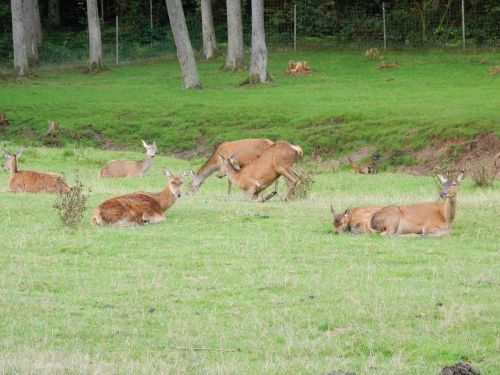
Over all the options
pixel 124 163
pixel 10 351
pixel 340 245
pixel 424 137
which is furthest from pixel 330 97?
pixel 10 351

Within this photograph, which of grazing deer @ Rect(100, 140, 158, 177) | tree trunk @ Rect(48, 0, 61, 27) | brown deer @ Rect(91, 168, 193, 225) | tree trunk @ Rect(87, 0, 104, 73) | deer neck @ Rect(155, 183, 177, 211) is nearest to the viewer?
brown deer @ Rect(91, 168, 193, 225)

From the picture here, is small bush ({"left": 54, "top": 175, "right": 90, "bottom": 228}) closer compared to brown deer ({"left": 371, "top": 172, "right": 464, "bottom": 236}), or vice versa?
brown deer ({"left": 371, "top": 172, "right": 464, "bottom": 236})

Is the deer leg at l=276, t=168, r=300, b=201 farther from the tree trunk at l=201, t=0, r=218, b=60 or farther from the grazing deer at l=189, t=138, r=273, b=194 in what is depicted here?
the tree trunk at l=201, t=0, r=218, b=60

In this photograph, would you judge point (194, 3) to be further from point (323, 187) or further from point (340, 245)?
point (340, 245)

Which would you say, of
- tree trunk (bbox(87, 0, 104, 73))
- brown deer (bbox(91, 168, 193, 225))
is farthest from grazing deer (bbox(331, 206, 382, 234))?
tree trunk (bbox(87, 0, 104, 73))

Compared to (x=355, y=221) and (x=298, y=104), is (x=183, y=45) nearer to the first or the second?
(x=298, y=104)

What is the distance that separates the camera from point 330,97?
3566 cm

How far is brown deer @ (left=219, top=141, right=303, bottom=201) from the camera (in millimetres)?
18359

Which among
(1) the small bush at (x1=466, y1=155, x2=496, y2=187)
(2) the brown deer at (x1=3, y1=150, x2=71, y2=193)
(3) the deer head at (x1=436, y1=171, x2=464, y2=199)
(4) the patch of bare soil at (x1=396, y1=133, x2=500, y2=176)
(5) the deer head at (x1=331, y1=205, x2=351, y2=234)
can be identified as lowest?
(4) the patch of bare soil at (x1=396, y1=133, x2=500, y2=176)

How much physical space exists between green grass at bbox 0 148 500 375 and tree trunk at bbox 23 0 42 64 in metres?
35.6

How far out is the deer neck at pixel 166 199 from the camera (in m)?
15.7

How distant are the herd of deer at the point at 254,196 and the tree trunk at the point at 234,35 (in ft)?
77.0

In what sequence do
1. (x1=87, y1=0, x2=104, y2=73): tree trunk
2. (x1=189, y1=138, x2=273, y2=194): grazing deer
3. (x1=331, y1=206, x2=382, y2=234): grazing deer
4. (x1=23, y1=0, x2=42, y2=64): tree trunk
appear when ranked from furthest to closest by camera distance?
(x1=23, y1=0, x2=42, y2=64): tree trunk
(x1=87, y1=0, x2=104, y2=73): tree trunk
(x1=189, y1=138, x2=273, y2=194): grazing deer
(x1=331, y1=206, x2=382, y2=234): grazing deer

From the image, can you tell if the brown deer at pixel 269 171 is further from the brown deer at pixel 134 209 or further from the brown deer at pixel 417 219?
the brown deer at pixel 417 219
